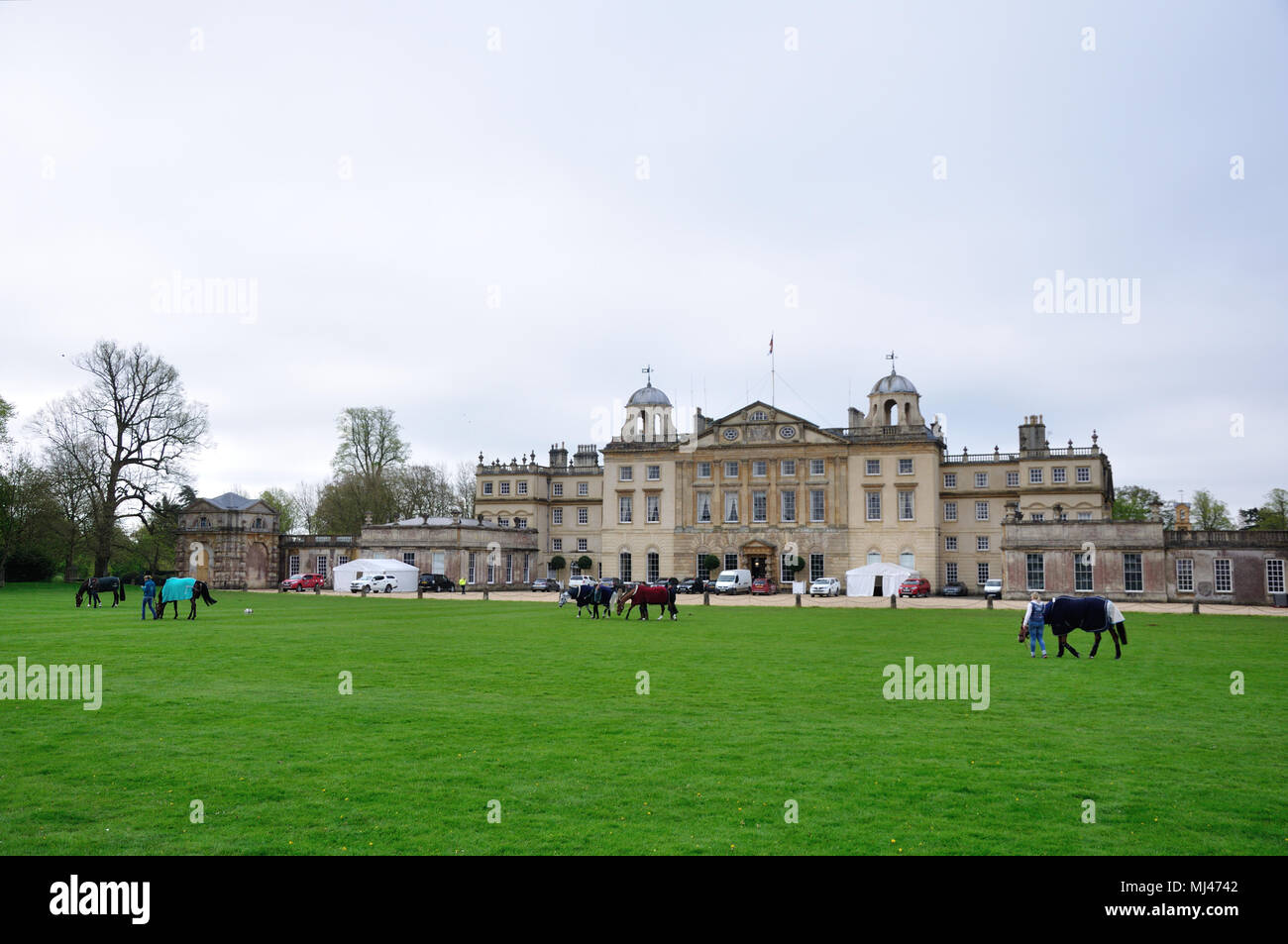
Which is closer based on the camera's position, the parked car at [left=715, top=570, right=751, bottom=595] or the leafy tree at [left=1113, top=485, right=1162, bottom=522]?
the parked car at [left=715, top=570, right=751, bottom=595]

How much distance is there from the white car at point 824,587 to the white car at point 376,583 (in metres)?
25.8

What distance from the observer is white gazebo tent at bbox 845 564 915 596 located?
190 ft

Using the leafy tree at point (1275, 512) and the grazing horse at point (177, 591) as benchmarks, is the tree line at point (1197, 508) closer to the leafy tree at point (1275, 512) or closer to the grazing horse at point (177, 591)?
the leafy tree at point (1275, 512)

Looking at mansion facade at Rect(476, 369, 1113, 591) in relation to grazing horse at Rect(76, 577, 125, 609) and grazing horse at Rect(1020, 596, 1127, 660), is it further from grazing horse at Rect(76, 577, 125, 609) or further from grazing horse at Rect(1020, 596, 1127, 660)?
grazing horse at Rect(1020, 596, 1127, 660)

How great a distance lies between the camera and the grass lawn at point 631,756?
23.3 feet

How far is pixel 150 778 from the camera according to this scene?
864 centimetres

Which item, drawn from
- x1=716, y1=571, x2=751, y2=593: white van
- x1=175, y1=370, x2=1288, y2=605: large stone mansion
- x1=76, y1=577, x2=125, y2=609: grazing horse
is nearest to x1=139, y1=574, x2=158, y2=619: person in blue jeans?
x1=76, y1=577, x2=125, y2=609: grazing horse

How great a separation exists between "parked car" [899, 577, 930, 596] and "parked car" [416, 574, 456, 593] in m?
28.2

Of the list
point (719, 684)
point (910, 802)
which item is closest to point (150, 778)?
point (910, 802)

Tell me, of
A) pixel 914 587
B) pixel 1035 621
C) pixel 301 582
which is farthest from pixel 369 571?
pixel 1035 621

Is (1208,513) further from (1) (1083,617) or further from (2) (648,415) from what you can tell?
(1) (1083,617)

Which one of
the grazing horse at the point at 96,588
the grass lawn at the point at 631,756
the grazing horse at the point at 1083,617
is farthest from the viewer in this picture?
the grazing horse at the point at 96,588

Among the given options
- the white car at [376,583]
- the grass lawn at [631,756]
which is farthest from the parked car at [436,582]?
the grass lawn at [631,756]

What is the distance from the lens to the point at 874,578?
61125 mm
